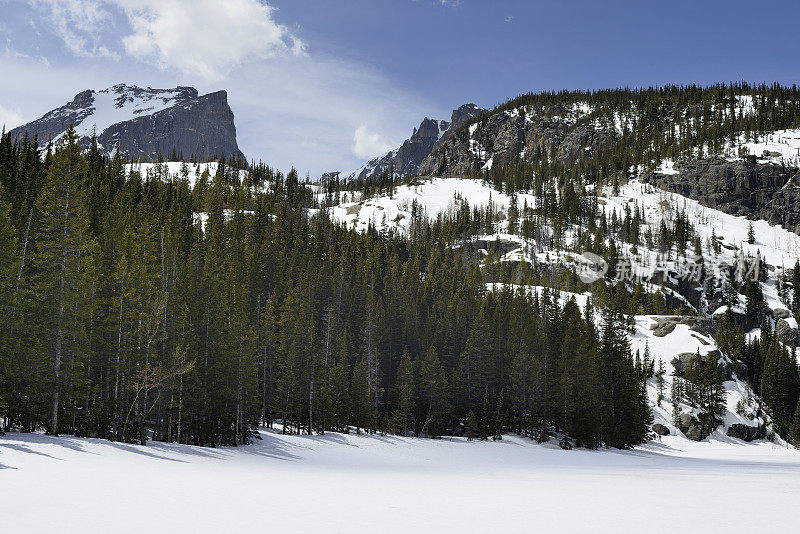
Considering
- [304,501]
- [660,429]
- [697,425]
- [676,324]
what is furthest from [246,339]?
[676,324]

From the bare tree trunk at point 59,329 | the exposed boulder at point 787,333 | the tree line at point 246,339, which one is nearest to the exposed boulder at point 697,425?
the tree line at point 246,339

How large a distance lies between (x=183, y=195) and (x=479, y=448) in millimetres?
109752

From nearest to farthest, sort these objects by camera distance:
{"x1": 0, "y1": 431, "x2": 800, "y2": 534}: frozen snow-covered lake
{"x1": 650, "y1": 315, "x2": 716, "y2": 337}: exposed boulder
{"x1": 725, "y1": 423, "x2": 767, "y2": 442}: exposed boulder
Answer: {"x1": 0, "y1": 431, "x2": 800, "y2": 534}: frozen snow-covered lake < {"x1": 725, "y1": 423, "x2": 767, "y2": 442}: exposed boulder < {"x1": 650, "y1": 315, "x2": 716, "y2": 337}: exposed boulder

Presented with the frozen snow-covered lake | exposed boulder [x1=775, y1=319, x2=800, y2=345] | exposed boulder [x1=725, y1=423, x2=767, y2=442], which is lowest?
exposed boulder [x1=725, y1=423, x2=767, y2=442]

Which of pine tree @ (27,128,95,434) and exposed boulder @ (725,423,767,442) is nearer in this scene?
pine tree @ (27,128,95,434)

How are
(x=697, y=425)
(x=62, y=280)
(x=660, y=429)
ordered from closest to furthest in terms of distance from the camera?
(x=62, y=280) < (x=660, y=429) < (x=697, y=425)

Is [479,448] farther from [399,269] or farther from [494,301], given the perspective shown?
[399,269]

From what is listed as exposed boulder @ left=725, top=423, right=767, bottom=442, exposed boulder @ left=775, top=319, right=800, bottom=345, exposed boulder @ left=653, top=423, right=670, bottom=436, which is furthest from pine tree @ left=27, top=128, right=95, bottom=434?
exposed boulder @ left=775, top=319, right=800, bottom=345

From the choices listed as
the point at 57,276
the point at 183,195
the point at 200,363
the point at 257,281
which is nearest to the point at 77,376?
the point at 57,276

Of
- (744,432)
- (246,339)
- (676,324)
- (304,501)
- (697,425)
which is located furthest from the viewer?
(676,324)

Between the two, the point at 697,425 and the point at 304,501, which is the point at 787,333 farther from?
the point at 304,501

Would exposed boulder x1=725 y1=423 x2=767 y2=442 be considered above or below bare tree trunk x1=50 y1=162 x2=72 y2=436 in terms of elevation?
below

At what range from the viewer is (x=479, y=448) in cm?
4928

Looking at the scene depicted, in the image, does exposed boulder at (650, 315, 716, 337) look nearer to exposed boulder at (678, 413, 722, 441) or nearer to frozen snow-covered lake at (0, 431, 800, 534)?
exposed boulder at (678, 413, 722, 441)
